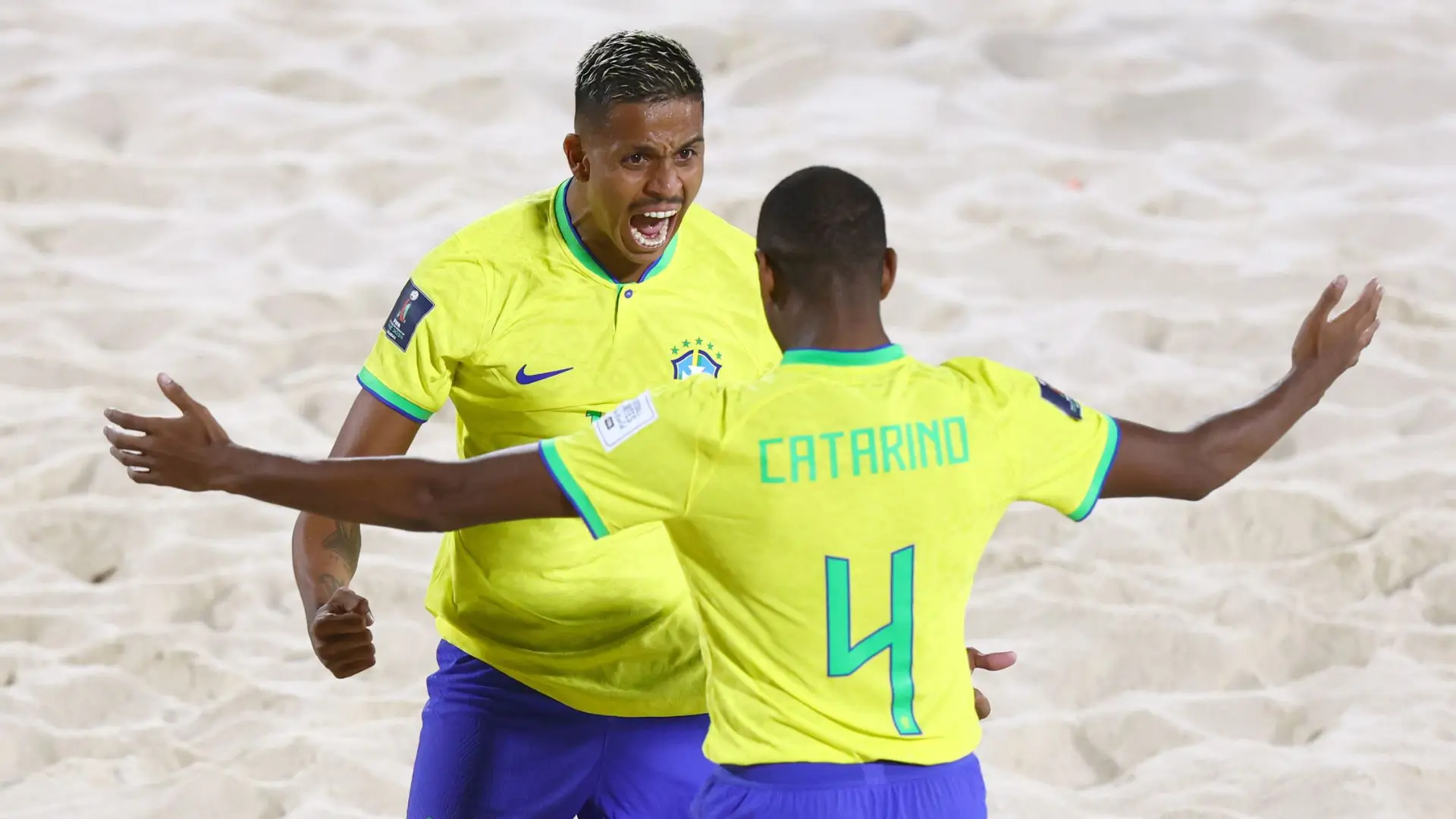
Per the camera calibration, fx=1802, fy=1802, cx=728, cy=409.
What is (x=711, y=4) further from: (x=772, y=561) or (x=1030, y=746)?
(x=772, y=561)

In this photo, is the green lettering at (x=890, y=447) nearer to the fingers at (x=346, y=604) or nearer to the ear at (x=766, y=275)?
the ear at (x=766, y=275)

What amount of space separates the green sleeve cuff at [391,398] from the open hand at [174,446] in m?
0.65

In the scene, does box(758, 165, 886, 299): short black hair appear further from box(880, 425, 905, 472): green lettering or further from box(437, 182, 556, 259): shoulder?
box(437, 182, 556, 259): shoulder

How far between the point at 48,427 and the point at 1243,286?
4053mm

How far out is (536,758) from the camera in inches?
119

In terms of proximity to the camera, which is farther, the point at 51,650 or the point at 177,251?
the point at 177,251

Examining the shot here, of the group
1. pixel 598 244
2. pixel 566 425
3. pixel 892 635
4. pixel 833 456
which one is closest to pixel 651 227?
pixel 598 244

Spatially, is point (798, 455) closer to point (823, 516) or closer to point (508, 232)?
point (823, 516)

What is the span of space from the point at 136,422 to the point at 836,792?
100 cm

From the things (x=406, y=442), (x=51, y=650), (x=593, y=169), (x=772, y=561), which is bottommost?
(x=51, y=650)

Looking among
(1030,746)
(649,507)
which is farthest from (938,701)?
(1030,746)

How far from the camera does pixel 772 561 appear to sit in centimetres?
229

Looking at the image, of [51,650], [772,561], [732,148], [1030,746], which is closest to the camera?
[772,561]

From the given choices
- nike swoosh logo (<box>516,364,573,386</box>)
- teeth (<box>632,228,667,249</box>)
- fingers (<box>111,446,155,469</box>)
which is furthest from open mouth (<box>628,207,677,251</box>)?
fingers (<box>111,446,155,469</box>)
